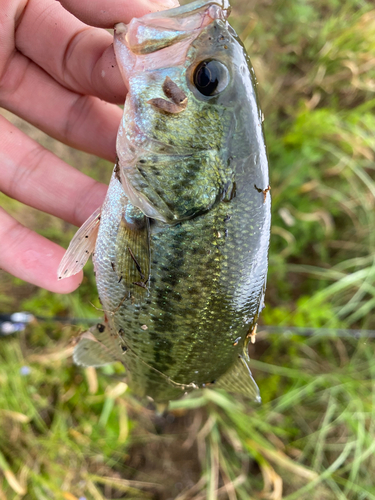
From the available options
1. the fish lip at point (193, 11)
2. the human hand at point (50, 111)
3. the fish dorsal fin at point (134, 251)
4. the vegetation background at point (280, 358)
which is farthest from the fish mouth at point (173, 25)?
the vegetation background at point (280, 358)

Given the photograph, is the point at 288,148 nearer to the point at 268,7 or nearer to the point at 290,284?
the point at 290,284

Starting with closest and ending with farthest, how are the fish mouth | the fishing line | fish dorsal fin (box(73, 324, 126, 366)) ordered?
the fish mouth, fish dorsal fin (box(73, 324, 126, 366)), the fishing line

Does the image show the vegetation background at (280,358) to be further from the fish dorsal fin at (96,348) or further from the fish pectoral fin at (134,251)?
the fish pectoral fin at (134,251)

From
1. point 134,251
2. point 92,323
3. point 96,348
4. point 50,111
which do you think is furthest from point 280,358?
point 50,111

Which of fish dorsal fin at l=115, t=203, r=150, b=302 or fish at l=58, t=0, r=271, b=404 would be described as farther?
fish dorsal fin at l=115, t=203, r=150, b=302

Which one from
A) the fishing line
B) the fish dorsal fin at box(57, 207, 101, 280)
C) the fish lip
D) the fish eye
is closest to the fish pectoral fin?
the fish dorsal fin at box(57, 207, 101, 280)

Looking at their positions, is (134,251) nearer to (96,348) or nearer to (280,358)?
(96,348)

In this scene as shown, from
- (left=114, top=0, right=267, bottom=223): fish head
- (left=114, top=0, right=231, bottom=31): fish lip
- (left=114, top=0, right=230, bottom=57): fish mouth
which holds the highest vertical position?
(left=114, top=0, right=231, bottom=31): fish lip

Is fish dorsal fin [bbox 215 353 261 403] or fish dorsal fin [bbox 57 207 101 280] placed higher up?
fish dorsal fin [bbox 57 207 101 280]

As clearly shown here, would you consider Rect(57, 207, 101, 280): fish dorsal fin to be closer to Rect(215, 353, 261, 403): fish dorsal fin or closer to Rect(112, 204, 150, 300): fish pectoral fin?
Rect(112, 204, 150, 300): fish pectoral fin
